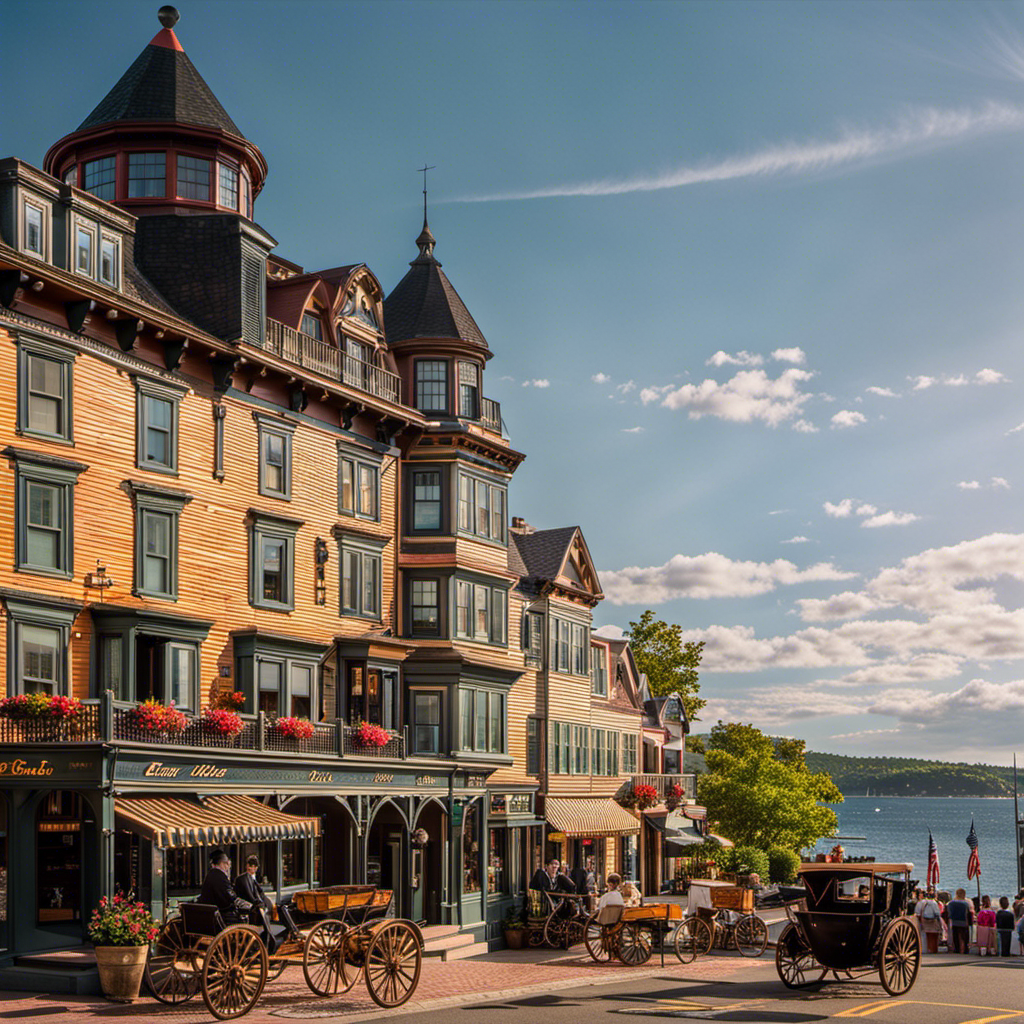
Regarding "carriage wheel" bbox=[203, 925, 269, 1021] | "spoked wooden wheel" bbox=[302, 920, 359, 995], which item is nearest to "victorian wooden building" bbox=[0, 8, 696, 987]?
"spoked wooden wheel" bbox=[302, 920, 359, 995]

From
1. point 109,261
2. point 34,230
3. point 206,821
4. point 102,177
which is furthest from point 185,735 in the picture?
point 102,177

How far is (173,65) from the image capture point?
117 ft

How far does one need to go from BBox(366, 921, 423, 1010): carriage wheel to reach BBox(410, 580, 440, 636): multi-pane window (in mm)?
16994

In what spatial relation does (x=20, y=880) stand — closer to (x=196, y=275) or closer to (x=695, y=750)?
(x=196, y=275)

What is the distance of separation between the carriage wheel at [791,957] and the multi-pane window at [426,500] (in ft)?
60.5

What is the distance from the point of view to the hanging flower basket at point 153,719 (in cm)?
2470

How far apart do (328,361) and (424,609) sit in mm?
7538

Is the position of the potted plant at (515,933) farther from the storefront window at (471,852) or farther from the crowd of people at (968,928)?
the crowd of people at (968,928)

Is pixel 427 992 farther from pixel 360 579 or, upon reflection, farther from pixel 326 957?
pixel 360 579

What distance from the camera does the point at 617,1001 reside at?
21.2m

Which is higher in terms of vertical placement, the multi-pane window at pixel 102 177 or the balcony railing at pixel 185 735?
the multi-pane window at pixel 102 177

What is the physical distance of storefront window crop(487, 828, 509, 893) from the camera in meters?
41.0

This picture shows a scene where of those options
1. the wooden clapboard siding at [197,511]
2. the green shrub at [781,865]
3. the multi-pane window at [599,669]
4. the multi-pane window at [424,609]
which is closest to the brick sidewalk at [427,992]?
the wooden clapboard siding at [197,511]

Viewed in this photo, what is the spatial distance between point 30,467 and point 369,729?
10196mm
